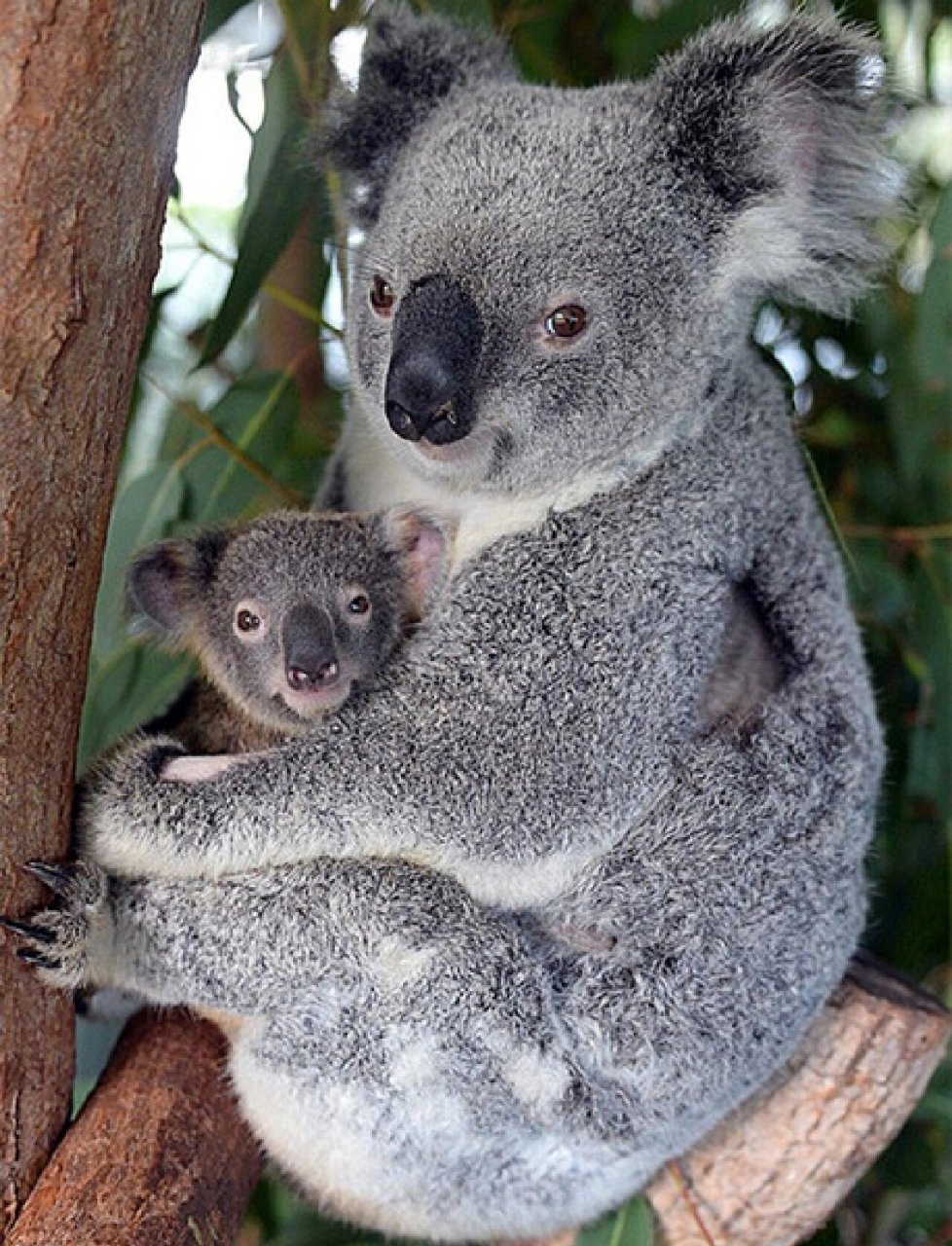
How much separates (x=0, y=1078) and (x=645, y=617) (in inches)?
40.3

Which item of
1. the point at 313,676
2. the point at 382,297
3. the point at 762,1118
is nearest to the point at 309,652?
the point at 313,676

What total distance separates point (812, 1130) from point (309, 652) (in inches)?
46.2

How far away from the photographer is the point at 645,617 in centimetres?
206

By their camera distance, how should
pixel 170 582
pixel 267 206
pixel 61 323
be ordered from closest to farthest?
pixel 61 323 < pixel 170 582 < pixel 267 206

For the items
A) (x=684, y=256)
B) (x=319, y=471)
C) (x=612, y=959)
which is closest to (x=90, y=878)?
(x=612, y=959)

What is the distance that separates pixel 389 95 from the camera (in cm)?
236

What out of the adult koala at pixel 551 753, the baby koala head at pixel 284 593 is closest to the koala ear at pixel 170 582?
the baby koala head at pixel 284 593

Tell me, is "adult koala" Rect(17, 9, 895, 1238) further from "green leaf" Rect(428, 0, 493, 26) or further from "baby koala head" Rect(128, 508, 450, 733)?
"green leaf" Rect(428, 0, 493, 26)

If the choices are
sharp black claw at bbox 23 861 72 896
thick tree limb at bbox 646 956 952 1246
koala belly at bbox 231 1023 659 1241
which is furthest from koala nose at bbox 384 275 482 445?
thick tree limb at bbox 646 956 952 1246

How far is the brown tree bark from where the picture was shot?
1.44m

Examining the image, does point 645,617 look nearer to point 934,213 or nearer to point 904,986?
point 904,986

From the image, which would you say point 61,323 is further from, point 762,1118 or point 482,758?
point 762,1118

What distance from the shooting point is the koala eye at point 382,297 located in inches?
84.2

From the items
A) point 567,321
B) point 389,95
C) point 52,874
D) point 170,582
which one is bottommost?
point 52,874
